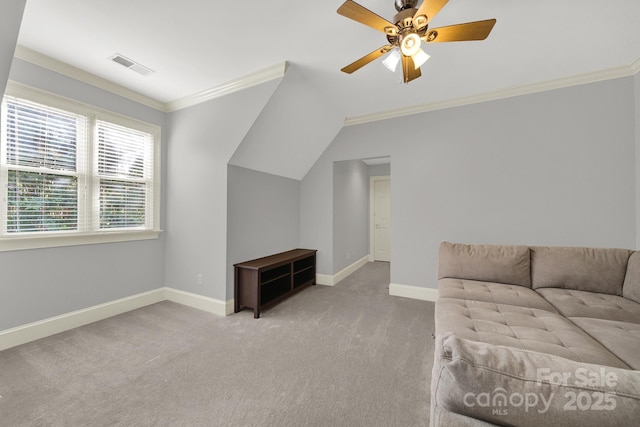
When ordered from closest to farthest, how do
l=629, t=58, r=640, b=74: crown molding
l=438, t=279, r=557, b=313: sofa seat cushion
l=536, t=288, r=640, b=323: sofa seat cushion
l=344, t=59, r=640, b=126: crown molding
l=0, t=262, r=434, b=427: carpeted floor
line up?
l=0, t=262, r=434, b=427: carpeted floor, l=536, t=288, r=640, b=323: sofa seat cushion, l=438, t=279, r=557, b=313: sofa seat cushion, l=629, t=58, r=640, b=74: crown molding, l=344, t=59, r=640, b=126: crown molding

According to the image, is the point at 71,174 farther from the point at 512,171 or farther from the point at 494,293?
the point at 512,171

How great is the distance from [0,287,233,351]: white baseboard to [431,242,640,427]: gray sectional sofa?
8.54 ft

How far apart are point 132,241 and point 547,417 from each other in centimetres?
381

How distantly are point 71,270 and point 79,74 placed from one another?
2058mm

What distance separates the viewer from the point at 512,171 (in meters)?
3.00

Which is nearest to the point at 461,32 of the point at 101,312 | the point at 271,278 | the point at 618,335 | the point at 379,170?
the point at 618,335

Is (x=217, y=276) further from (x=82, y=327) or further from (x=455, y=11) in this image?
(x=455, y=11)

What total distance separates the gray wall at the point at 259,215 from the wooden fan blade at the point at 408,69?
2119 millimetres

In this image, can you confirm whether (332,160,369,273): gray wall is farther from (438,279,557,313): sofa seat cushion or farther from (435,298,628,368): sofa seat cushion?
(435,298,628,368): sofa seat cushion

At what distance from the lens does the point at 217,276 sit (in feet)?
9.70

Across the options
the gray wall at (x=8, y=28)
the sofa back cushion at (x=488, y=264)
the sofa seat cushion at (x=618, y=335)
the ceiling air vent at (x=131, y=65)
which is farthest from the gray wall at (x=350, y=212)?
the gray wall at (x=8, y=28)

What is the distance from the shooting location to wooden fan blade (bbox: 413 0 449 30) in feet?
4.70

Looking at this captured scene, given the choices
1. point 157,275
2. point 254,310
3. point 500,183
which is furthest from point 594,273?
point 157,275

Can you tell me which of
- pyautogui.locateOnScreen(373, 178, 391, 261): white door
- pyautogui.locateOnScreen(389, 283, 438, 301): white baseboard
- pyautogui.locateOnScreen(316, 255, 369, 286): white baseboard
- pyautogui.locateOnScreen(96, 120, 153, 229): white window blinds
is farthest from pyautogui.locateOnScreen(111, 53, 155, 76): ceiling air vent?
pyautogui.locateOnScreen(373, 178, 391, 261): white door
